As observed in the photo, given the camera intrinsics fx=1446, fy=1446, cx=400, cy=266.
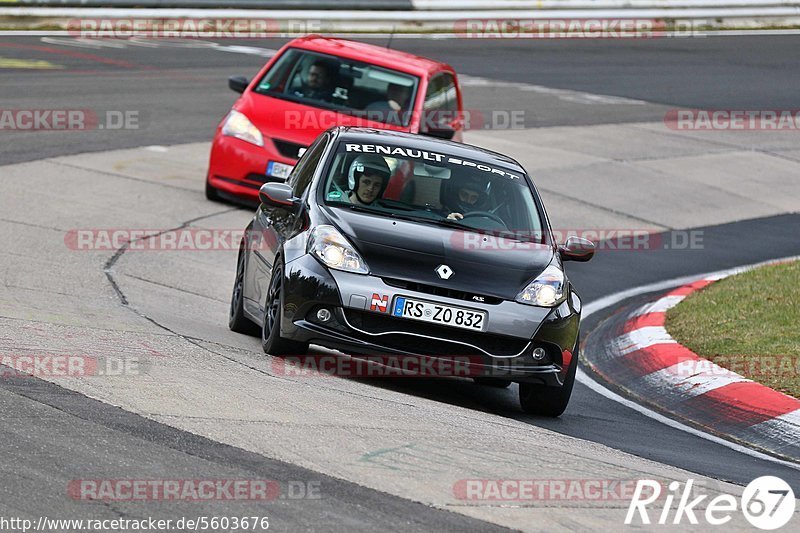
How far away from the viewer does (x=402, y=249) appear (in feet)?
27.0

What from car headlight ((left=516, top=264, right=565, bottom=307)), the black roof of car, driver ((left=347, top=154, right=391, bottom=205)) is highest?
the black roof of car

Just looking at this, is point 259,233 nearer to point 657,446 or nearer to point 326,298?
point 326,298

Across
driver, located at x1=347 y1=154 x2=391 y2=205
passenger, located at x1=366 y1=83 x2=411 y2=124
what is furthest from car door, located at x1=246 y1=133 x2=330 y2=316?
passenger, located at x1=366 y1=83 x2=411 y2=124

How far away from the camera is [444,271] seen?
810 cm

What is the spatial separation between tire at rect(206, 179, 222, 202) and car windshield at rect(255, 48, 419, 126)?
1.14m

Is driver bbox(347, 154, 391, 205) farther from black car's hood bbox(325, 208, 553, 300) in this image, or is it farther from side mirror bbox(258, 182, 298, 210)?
side mirror bbox(258, 182, 298, 210)

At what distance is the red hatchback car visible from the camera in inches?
571

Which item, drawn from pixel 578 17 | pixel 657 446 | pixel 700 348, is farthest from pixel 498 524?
pixel 578 17

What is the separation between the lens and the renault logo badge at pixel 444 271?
807cm

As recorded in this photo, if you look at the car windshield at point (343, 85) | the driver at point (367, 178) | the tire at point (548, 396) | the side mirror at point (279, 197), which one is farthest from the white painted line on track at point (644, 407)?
the car windshield at point (343, 85)

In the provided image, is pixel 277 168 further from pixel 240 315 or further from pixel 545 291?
pixel 545 291

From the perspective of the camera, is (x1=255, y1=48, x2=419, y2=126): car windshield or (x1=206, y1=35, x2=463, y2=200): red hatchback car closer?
(x1=206, y1=35, x2=463, y2=200): red hatchback car

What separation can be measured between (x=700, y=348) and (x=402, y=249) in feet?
10.3

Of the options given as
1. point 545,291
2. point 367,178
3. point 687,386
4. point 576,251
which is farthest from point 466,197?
point 687,386
